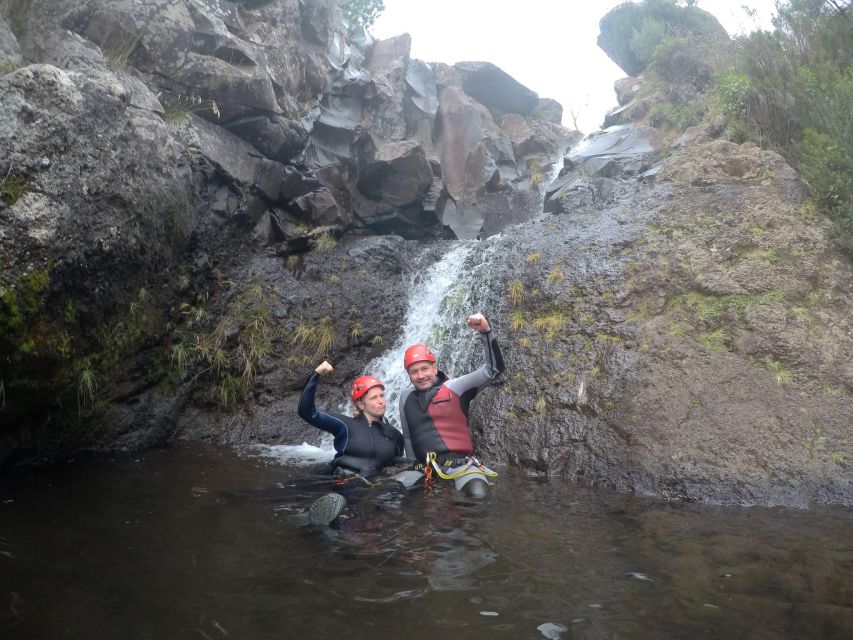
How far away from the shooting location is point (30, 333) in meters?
5.07

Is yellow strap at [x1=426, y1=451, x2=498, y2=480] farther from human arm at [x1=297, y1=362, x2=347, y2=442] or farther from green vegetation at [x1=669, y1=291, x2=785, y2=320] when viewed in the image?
green vegetation at [x1=669, y1=291, x2=785, y2=320]

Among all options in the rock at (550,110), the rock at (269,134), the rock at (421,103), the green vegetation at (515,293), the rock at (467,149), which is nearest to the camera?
the green vegetation at (515,293)

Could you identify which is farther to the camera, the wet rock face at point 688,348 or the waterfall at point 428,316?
the waterfall at point 428,316

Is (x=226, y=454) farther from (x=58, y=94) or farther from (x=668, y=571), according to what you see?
(x=668, y=571)

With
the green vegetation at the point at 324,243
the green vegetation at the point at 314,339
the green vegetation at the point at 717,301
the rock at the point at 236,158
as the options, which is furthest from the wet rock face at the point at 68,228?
the green vegetation at the point at 717,301

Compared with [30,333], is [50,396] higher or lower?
lower

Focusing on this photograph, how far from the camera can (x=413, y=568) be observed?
9.68ft

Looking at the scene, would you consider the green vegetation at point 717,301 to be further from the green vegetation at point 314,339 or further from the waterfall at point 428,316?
the green vegetation at point 314,339

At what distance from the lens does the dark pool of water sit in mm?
2344

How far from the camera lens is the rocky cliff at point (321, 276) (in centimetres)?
519

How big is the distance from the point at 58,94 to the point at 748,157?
9.14 metres

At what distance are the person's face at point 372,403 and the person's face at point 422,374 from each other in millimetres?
347

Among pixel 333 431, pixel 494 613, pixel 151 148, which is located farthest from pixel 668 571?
pixel 151 148

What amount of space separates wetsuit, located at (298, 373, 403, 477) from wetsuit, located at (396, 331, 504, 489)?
320 mm
